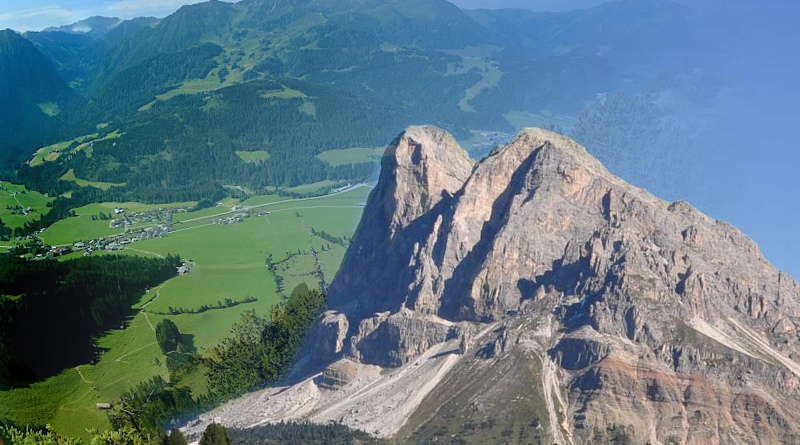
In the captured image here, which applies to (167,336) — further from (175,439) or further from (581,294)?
(581,294)

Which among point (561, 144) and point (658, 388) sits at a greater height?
point (561, 144)

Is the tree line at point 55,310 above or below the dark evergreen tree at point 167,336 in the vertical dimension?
above

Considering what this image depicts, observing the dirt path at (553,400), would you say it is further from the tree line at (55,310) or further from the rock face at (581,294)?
the tree line at (55,310)

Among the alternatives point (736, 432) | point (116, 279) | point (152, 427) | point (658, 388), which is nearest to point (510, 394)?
point (658, 388)

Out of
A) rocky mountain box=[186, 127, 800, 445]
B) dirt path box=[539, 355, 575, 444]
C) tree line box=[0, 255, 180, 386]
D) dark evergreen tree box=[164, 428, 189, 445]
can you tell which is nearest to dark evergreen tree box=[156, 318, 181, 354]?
tree line box=[0, 255, 180, 386]

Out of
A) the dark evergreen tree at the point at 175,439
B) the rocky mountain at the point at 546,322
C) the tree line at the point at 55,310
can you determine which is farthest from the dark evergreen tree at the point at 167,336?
the dark evergreen tree at the point at 175,439

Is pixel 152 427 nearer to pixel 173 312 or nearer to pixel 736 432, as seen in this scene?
pixel 173 312

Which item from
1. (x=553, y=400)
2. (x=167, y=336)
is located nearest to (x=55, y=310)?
(x=167, y=336)
